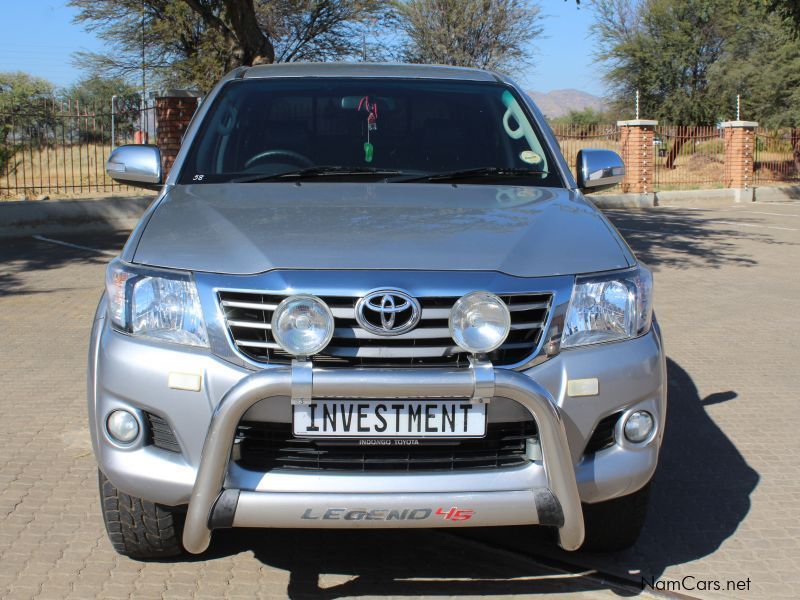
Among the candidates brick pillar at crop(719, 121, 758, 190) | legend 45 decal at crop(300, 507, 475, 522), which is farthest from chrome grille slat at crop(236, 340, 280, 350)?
brick pillar at crop(719, 121, 758, 190)

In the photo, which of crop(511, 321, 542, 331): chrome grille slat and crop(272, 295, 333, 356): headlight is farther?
crop(511, 321, 542, 331): chrome grille slat

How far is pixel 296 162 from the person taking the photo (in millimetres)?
4242

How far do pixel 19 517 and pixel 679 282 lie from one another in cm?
832

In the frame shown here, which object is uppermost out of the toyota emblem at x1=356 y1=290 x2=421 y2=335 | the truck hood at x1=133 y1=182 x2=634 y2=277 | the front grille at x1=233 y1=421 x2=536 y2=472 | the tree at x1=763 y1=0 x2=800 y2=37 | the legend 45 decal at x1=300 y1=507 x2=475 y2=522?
the tree at x1=763 y1=0 x2=800 y2=37

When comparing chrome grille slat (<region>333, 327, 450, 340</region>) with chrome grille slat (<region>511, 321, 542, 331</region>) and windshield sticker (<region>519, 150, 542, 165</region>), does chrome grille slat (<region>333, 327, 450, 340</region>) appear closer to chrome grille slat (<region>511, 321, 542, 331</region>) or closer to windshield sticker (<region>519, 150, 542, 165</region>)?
chrome grille slat (<region>511, 321, 542, 331</region>)

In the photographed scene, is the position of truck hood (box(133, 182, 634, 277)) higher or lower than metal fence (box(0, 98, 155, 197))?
lower

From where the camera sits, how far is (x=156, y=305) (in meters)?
3.03

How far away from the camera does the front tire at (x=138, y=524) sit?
331 cm

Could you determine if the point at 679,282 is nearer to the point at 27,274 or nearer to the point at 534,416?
the point at 27,274

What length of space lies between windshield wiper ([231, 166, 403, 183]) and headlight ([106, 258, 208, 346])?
104 cm

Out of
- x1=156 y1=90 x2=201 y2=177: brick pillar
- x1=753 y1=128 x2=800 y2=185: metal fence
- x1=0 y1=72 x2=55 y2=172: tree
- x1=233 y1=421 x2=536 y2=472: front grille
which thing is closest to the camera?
x1=233 y1=421 x2=536 y2=472: front grille

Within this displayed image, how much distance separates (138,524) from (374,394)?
1.14 m

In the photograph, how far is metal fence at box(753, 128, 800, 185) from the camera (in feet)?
98.3

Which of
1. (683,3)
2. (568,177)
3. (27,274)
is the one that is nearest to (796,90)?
(683,3)
